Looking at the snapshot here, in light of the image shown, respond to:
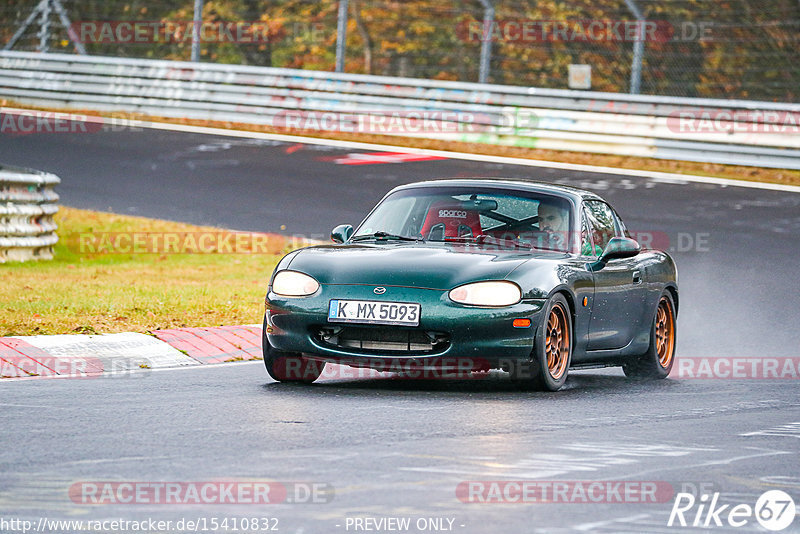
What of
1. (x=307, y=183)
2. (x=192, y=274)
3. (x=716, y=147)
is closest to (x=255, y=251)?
(x=192, y=274)

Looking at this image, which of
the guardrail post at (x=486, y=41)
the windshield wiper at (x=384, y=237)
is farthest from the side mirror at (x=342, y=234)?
the guardrail post at (x=486, y=41)

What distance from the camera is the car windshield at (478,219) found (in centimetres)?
944

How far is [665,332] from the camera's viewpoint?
1075 cm

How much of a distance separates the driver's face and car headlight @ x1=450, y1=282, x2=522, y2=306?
120 centimetres

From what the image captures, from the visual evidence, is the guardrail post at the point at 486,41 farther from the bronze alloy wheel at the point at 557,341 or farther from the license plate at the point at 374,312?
the license plate at the point at 374,312

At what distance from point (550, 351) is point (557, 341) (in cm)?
12

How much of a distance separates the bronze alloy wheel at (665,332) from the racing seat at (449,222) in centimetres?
184

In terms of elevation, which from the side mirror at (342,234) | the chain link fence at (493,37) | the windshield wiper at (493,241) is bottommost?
the side mirror at (342,234)

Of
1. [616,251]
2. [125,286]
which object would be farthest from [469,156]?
[616,251]

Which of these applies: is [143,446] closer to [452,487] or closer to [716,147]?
[452,487]

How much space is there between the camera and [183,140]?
82.3 ft

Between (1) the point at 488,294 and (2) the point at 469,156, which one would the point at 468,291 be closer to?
(1) the point at 488,294

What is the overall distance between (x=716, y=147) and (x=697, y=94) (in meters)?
1.95

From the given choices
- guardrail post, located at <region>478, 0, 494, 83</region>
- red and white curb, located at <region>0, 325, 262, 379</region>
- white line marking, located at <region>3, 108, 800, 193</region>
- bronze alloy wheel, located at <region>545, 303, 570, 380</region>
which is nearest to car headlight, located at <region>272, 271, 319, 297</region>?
red and white curb, located at <region>0, 325, 262, 379</region>
